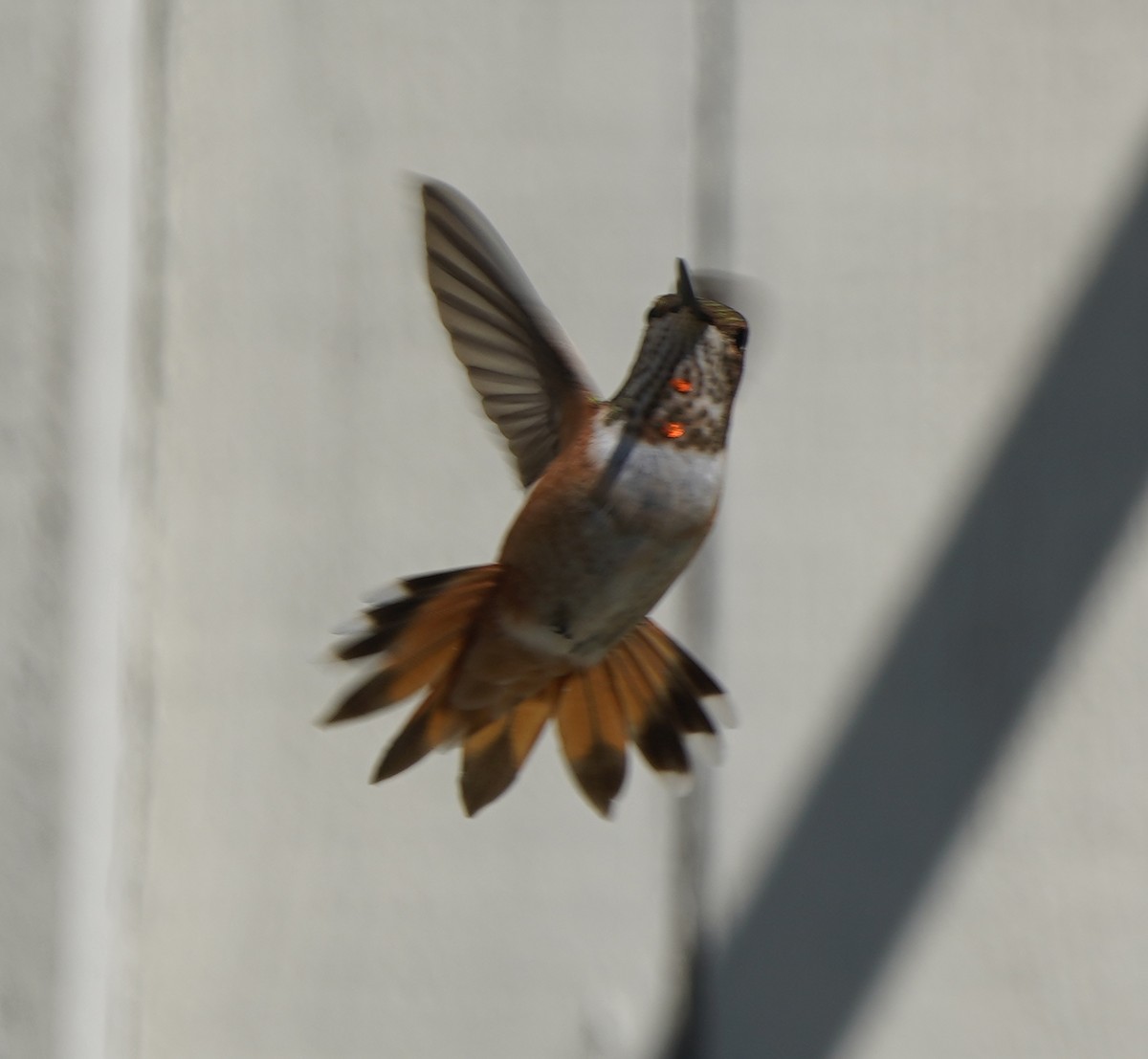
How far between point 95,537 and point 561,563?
45cm

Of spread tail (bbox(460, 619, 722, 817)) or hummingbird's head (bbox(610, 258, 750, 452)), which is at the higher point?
hummingbird's head (bbox(610, 258, 750, 452))

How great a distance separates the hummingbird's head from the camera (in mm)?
574

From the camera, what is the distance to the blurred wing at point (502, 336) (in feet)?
2.09

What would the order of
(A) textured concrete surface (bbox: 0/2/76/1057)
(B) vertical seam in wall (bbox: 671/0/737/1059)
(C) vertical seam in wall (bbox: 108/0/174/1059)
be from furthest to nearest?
(B) vertical seam in wall (bbox: 671/0/737/1059), (C) vertical seam in wall (bbox: 108/0/174/1059), (A) textured concrete surface (bbox: 0/2/76/1057)

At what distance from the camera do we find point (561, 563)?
0.62 meters

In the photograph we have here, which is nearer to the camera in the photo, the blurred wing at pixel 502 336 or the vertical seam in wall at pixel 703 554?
the blurred wing at pixel 502 336

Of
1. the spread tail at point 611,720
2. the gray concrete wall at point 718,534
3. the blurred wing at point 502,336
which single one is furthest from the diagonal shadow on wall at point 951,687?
the blurred wing at point 502,336

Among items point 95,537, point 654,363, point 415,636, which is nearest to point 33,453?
point 95,537

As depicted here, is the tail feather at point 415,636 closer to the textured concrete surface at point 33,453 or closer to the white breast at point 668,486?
the white breast at point 668,486

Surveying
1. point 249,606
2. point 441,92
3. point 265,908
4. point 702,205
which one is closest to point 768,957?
point 265,908

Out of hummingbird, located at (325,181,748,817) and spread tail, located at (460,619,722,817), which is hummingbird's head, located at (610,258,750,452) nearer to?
hummingbird, located at (325,181,748,817)

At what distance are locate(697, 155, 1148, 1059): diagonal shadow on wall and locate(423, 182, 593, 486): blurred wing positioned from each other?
59 cm

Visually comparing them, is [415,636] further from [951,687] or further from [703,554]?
[951,687]

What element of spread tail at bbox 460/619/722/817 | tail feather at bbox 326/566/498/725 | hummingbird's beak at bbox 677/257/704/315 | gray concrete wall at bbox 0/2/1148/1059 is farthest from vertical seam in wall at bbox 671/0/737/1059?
hummingbird's beak at bbox 677/257/704/315
